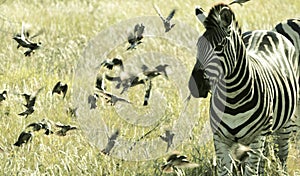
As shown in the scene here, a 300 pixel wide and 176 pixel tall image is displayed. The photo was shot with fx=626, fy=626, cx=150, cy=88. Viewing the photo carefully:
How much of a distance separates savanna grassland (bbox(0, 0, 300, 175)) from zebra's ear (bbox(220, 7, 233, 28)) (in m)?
0.89

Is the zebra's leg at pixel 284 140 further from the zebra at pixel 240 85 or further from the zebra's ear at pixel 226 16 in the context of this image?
the zebra's ear at pixel 226 16

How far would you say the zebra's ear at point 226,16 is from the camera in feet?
11.5

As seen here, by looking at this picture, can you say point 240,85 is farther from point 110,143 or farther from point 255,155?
point 110,143

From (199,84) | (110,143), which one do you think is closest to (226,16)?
(199,84)

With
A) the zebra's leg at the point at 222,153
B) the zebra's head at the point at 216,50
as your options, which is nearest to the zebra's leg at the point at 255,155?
the zebra's leg at the point at 222,153

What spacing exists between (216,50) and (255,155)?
0.83 metres

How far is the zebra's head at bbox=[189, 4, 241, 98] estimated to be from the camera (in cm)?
355

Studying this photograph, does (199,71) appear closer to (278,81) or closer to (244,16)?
(278,81)

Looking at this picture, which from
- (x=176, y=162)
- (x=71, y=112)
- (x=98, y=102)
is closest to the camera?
(x=176, y=162)

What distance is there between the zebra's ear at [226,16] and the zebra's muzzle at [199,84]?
312 millimetres

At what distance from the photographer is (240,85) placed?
12.6 ft

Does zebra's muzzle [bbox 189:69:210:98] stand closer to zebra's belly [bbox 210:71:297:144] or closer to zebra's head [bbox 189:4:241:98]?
zebra's head [bbox 189:4:241:98]

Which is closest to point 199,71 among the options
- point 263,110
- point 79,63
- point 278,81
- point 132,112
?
point 263,110

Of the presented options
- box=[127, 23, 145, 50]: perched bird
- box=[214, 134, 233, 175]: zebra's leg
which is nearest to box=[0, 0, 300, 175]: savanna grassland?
box=[214, 134, 233, 175]: zebra's leg
